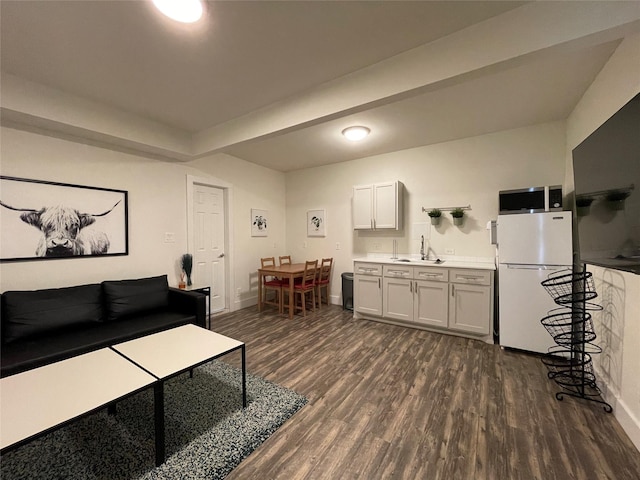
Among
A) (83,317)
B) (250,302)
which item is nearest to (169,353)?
(83,317)

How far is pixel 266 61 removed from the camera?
2.02 metres

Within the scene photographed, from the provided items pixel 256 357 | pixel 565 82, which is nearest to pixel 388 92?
pixel 565 82

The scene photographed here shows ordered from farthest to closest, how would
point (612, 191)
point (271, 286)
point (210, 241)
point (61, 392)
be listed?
point (271, 286) < point (210, 241) < point (612, 191) < point (61, 392)

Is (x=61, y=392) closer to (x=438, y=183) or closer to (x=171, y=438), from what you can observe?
(x=171, y=438)

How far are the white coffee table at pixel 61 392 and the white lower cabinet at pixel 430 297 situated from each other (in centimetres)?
299

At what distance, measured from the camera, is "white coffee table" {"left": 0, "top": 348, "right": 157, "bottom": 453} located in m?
1.12

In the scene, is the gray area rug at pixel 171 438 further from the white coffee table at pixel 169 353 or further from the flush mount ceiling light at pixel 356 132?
the flush mount ceiling light at pixel 356 132

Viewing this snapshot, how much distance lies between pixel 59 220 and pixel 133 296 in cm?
105

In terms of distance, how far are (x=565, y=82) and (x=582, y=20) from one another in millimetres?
1147

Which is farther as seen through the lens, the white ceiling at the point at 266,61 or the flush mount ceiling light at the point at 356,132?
the flush mount ceiling light at the point at 356,132

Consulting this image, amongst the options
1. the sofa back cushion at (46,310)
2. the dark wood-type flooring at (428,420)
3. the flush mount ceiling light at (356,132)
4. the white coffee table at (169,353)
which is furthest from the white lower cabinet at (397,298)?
the sofa back cushion at (46,310)

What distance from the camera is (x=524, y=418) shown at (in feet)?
6.06

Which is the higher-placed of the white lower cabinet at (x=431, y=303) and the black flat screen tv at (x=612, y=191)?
the black flat screen tv at (x=612, y=191)

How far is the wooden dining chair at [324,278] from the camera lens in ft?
14.8
